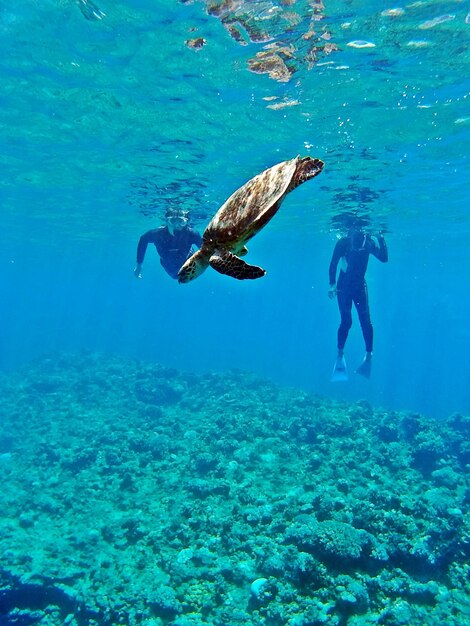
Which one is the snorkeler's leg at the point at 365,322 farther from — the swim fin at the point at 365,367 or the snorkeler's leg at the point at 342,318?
the snorkeler's leg at the point at 342,318

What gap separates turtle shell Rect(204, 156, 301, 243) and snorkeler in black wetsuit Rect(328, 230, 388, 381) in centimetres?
1151

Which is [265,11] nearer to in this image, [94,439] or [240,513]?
[240,513]

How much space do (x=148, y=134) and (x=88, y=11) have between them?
641 centimetres

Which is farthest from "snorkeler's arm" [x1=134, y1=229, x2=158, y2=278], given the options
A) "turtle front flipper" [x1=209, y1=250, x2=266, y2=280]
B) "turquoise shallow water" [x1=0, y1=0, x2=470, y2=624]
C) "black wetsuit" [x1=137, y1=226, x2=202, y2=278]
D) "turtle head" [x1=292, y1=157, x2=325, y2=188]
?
"turtle head" [x1=292, y1=157, x2=325, y2=188]

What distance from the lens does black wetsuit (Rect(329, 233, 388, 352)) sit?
14.1 metres

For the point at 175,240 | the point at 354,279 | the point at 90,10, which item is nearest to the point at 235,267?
the point at 90,10

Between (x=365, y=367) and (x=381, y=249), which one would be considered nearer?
(x=381, y=249)

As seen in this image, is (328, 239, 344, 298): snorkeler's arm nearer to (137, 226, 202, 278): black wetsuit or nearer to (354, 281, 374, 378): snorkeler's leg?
(354, 281, 374, 378): snorkeler's leg

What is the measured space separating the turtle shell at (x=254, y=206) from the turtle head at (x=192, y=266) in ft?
0.63

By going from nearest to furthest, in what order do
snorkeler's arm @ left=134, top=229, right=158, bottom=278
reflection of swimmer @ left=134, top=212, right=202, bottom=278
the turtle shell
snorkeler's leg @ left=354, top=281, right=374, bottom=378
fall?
the turtle shell
snorkeler's arm @ left=134, top=229, right=158, bottom=278
reflection of swimmer @ left=134, top=212, right=202, bottom=278
snorkeler's leg @ left=354, top=281, right=374, bottom=378

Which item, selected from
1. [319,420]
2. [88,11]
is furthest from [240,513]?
[88,11]

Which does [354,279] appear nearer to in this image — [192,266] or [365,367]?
[365,367]

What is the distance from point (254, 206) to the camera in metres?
2.32

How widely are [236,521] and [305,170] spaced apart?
340 inches
